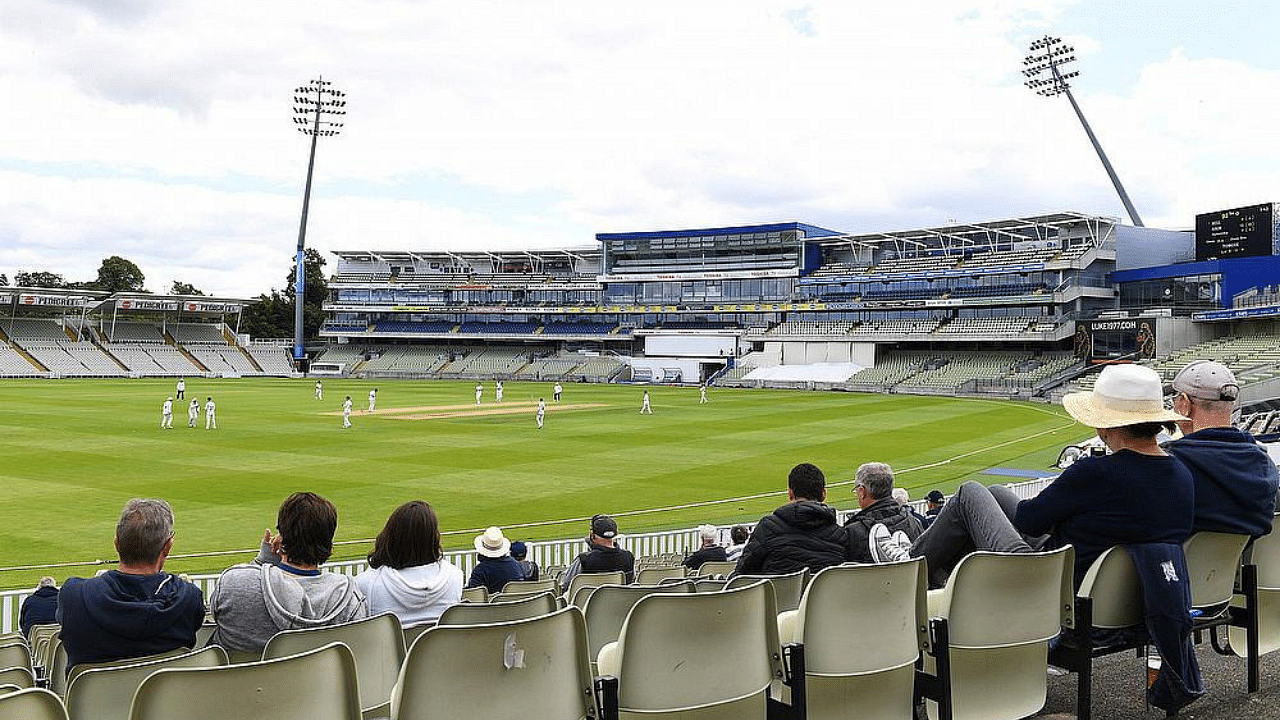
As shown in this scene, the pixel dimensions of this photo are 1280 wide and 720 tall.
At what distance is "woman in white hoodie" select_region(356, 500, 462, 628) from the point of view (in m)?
4.72

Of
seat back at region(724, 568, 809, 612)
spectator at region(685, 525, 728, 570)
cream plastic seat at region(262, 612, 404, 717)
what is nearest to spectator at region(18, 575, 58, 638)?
cream plastic seat at region(262, 612, 404, 717)

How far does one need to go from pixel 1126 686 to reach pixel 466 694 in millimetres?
3569

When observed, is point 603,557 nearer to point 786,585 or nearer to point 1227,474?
point 786,585

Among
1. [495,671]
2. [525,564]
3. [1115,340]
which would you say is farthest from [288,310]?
[495,671]

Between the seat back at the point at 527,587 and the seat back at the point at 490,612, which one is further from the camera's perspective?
the seat back at the point at 527,587

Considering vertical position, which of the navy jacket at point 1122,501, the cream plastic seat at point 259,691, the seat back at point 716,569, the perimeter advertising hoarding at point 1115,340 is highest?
the perimeter advertising hoarding at point 1115,340

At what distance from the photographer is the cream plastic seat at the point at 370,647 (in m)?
3.32

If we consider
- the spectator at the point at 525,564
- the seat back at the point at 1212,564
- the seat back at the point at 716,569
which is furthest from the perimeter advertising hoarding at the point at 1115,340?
the seat back at the point at 1212,564

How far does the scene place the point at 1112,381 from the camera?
4.34 meters

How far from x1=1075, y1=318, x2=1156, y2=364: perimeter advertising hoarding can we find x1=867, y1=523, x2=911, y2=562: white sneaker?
60717 mm

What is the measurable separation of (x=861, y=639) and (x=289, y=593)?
97.2 inches

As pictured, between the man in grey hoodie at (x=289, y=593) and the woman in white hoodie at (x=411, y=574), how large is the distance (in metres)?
0.24

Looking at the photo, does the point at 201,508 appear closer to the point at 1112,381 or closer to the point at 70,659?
the point at 70,659

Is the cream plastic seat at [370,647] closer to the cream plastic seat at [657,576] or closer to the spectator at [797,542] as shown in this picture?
the spectator at [797,542]
